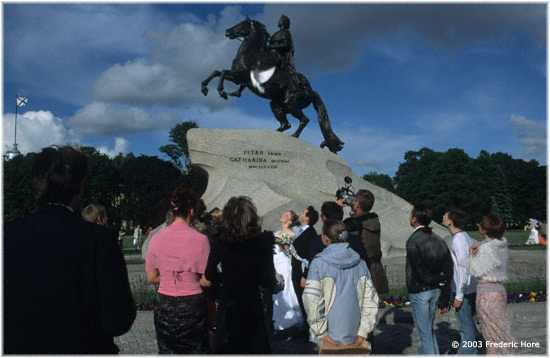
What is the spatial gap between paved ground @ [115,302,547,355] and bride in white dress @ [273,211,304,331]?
203mm

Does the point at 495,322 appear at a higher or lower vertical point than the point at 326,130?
lower

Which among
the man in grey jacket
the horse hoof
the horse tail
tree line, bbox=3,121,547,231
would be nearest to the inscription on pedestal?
the horse hoof

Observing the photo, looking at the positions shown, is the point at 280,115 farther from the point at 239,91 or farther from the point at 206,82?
the point at 206,82

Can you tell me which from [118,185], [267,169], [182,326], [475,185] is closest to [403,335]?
[182,326]

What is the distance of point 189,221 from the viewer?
335 cm

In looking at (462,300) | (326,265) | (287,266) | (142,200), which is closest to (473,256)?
(462,300)

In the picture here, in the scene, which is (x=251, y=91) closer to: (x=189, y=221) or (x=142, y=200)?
(x=189, y=221)

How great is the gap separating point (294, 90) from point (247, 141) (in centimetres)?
242

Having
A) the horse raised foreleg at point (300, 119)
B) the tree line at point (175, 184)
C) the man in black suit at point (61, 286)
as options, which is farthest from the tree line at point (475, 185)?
the man in black suit at point (61, 286)

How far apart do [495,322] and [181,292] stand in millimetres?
2483

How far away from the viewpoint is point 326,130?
14.4 m

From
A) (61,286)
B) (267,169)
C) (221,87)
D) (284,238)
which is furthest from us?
(221,87)

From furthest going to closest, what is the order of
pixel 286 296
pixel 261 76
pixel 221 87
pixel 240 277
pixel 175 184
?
1. pixel 175 184
2. pixel 261 76
3. pixel 221 87
4. pixel 286 296
5. pixel 240 277

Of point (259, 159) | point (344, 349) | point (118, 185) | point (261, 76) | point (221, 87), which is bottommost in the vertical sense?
point (344, 349)
